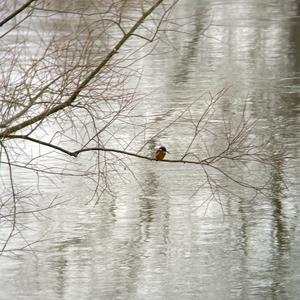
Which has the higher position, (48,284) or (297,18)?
(297,18)

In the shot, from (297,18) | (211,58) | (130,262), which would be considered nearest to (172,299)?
(130,262)

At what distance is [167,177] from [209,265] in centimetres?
372

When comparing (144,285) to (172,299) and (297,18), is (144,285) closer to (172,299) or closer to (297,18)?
(172,299)

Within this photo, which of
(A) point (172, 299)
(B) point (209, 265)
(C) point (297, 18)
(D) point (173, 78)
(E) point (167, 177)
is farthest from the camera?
(C) point (297, 18)

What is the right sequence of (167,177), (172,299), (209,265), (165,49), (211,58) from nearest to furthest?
(172,299) < (209,265) < (167,177) < (211,58) < (165,49)

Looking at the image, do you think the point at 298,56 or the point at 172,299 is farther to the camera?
the point at 298,56

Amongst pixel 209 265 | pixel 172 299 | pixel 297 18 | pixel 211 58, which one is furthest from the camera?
pixel 297 18

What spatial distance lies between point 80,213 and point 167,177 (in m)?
1.90

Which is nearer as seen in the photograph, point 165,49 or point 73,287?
point 73,287

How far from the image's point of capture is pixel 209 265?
11305 millimetres

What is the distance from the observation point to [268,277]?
1090 centimetres

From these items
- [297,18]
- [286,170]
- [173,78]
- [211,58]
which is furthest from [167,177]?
[297,18]

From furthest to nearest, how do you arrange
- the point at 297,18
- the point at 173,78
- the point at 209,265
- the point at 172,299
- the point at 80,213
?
the point at 297,18 → the point at 173,78 → the point at 80,213 → the point at 209,265 → the point at 172,299

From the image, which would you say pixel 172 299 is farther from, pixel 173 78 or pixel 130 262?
pixel 173 78
